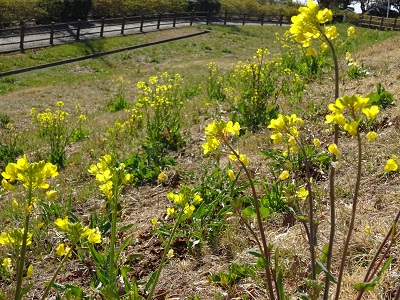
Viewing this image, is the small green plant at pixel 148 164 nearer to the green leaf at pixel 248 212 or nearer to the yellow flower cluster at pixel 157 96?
the yellow flower cluster at pixel 157 96

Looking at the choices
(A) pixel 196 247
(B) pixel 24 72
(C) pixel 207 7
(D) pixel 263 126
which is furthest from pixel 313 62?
(C) pixel 207 7

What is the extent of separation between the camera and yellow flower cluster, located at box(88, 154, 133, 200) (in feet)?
5.30

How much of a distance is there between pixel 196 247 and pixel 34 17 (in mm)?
23792

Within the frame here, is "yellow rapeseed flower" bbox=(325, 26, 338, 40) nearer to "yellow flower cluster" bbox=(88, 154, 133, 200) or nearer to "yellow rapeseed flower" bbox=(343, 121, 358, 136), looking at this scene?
"yellow rapeseed flower" bbox=(343, 121, 358, 136)

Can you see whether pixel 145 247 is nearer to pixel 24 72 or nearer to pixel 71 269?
pixel 71 269

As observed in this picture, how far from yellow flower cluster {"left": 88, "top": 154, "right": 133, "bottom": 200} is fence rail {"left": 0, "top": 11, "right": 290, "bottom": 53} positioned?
1683 centimetres

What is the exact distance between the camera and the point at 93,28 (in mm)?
22906

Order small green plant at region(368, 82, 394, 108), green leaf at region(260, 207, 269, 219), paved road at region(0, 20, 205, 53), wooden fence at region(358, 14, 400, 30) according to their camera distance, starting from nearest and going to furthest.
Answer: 1. green leaf at region(260, 207, 269, 219)
2. small green plant at region(368, 82, 394, 108)
3. paved road at region(0, 20, 205, 53)
4. wooden fence at region(358, 14, 400, 30)

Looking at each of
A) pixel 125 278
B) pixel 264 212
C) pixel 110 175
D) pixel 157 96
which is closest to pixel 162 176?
pixel 264 212

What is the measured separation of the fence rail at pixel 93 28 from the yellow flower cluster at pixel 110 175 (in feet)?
55.2

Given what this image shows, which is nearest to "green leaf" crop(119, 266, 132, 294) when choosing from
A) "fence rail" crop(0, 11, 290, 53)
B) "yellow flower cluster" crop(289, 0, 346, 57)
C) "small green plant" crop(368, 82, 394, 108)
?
"yellow flower cluster" crop(289, 0, 346, 57)

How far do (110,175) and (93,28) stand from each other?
Result: 22.7 meters

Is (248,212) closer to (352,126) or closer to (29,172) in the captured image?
(352,126)

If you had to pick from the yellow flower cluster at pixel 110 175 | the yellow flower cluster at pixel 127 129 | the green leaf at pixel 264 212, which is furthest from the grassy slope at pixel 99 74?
the yellow flower cluster at pixel 110 175
